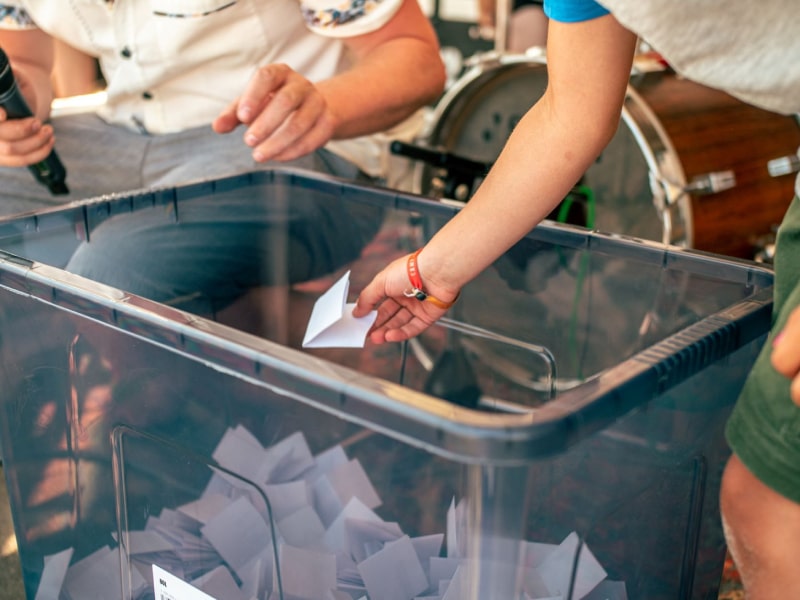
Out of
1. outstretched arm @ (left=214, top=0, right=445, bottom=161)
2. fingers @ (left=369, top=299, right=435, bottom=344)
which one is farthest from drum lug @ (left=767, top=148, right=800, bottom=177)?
fingers @ (left=369, top=299, right=435, bottom=344)

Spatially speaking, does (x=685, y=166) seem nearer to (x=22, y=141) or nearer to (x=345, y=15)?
(x=345, y=15)

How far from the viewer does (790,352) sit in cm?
44

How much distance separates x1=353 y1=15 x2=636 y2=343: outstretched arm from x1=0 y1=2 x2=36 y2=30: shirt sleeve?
0.74 meters

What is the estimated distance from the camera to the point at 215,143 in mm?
1062

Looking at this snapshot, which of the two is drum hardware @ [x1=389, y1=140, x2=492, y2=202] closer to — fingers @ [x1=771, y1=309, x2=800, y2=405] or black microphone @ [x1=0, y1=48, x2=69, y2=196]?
black microphone @ [x1=0, y1=48, x2=69, y2=196]

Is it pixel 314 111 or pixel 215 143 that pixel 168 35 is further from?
pixel 314 111

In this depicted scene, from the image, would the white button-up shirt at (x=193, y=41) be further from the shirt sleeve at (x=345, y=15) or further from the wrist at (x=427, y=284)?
the wrist at (x=427, y=284)

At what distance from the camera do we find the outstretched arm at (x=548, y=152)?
0.55 meters

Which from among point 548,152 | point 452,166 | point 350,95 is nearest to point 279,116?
point 350,95

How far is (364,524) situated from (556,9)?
13.8 inches

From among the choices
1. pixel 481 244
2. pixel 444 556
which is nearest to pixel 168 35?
pixel 481 244

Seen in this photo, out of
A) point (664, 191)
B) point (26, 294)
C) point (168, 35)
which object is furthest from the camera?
point (664, 191)

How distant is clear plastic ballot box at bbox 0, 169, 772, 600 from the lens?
49 cm

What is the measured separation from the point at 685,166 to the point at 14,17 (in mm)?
940
